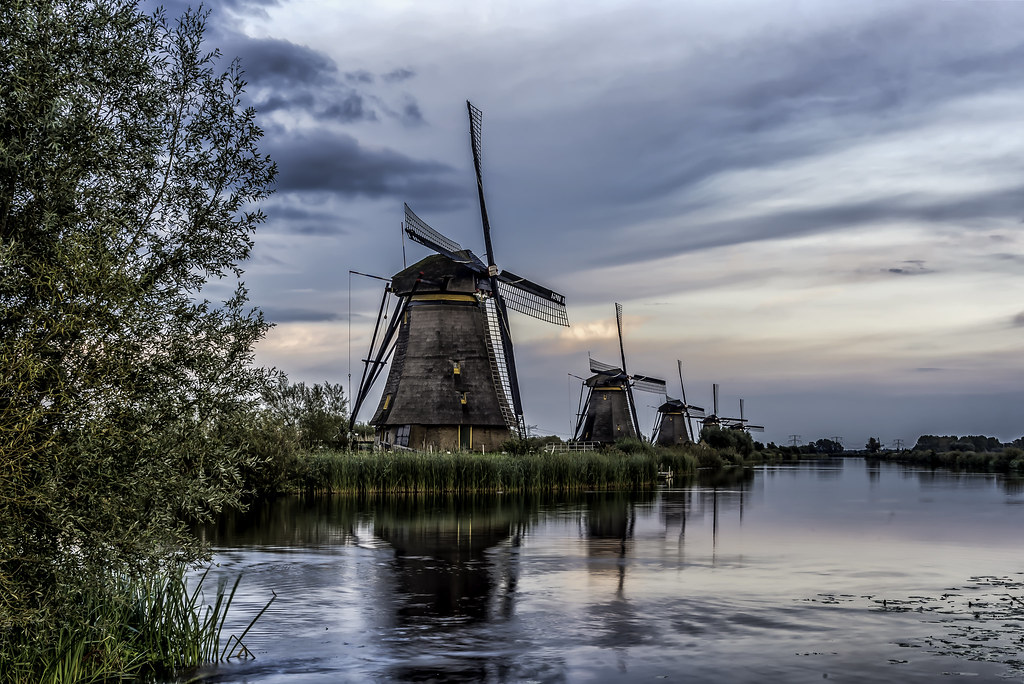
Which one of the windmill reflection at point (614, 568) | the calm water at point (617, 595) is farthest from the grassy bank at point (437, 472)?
the calm water at point (617, 595)

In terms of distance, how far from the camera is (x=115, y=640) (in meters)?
8.20

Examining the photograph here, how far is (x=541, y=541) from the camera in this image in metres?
21.6

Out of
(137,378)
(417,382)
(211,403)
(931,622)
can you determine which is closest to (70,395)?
(137,378)

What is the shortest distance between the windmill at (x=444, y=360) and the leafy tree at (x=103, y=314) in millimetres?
28834

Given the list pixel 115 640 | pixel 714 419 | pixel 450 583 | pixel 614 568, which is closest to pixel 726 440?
pixel 714 419

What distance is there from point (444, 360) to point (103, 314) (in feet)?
100.0

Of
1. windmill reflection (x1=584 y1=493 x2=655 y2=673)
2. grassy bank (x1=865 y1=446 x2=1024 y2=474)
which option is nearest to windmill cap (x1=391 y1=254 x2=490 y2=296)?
windmill reflection (x1=584 y1=493 x2=655 y2=673)

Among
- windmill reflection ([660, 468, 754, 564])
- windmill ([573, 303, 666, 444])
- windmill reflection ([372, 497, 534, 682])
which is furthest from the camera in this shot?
windmill ([573, 303, 666, 444])

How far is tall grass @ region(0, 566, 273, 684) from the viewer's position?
7.58 metres

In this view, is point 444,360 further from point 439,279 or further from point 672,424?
point 672,424

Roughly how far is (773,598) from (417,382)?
24768 mm

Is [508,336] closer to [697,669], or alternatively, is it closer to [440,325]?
[440,325]

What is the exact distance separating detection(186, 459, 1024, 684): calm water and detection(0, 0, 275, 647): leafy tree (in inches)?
99.6

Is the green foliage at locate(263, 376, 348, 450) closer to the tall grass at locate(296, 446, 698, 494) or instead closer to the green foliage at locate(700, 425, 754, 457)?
the tall grass at locate(296, 446, 698, 494)
